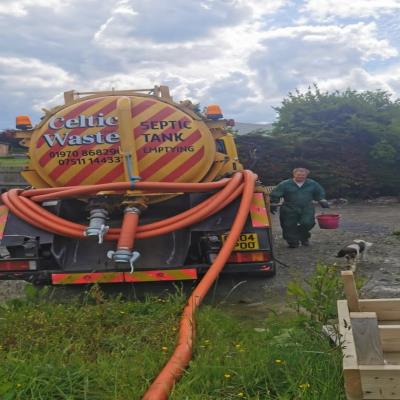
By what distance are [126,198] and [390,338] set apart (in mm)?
3025

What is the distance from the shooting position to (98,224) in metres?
4.78

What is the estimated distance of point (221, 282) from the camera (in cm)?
570

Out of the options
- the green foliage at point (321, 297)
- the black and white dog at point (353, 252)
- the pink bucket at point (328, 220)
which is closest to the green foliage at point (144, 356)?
the green foliage at point (321, 297)

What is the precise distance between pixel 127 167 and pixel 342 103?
1053 centimetres

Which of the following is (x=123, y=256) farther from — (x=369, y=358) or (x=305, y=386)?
(x=369, y=358)

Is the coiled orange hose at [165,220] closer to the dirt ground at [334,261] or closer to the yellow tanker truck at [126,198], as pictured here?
the yellow tanker truck at [126,198]

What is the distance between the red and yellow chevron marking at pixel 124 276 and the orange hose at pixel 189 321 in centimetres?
40

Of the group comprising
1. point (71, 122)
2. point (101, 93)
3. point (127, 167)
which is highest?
point (101, 93)

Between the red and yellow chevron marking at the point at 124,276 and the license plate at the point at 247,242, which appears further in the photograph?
the license plate at the point at 247,242

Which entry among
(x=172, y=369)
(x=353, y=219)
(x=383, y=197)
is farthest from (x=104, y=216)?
(x=383, y=197)

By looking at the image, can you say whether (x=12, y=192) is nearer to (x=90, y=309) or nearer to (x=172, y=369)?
(x=90, y=309)

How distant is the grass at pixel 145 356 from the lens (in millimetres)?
2617

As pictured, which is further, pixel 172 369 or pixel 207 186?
pixel 207 186

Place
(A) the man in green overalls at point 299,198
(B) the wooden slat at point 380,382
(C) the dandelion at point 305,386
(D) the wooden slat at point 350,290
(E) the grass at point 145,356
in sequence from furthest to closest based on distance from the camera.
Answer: (A) the man in green overalls at point 299,198, (D) the wooden slat at point 350,290, (E) the grass at point 145,356, (C) the dandelion at point 305,386, (B) the wooden slat at point 380,382
